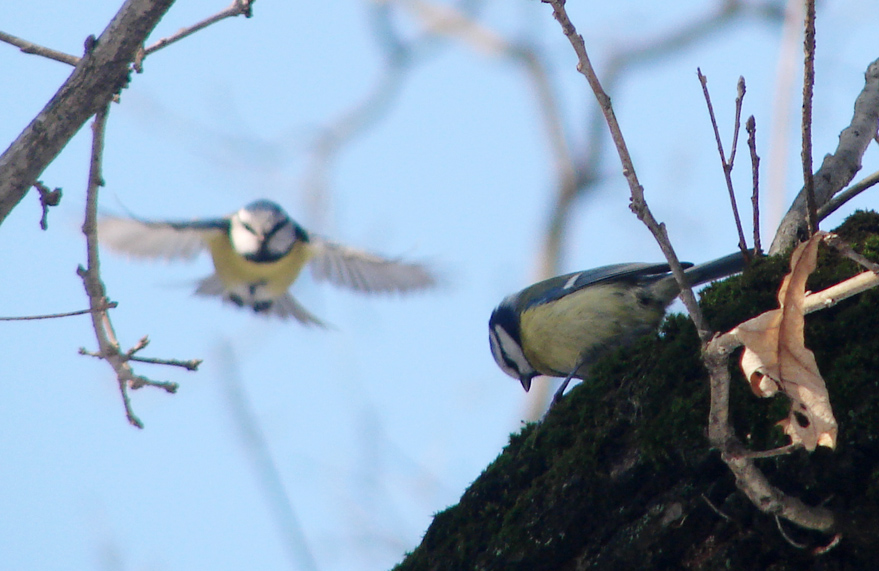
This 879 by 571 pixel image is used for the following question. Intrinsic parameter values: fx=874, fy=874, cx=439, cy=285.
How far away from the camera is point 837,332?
60.0 inches

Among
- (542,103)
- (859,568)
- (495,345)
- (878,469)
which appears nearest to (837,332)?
(878,469)

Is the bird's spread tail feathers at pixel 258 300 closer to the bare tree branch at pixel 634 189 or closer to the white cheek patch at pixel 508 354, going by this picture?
the white cheek patch at pixel 508 354

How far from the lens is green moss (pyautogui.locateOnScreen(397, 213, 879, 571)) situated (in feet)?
4.50

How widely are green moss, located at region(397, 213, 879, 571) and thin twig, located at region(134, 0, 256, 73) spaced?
1151mm

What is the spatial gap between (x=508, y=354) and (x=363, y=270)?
2.09m

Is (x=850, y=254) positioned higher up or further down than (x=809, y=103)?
further down

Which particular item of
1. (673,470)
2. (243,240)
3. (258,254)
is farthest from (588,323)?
(243,240)

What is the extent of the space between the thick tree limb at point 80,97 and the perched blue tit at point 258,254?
273 centimetres

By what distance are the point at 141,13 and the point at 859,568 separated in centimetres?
161

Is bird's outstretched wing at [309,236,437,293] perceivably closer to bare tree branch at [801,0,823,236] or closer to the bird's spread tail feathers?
the bird's spread tail feathers

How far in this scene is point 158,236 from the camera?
4613mm

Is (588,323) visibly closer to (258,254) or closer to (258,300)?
(258,254)

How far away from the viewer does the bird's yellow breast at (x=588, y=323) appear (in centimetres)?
271

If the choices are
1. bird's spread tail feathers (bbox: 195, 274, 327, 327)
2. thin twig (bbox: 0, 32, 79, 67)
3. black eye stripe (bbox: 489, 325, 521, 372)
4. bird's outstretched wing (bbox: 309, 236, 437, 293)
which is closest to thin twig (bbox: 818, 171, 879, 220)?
black eye stripe (bbox: 489, 325, 521, 372)
